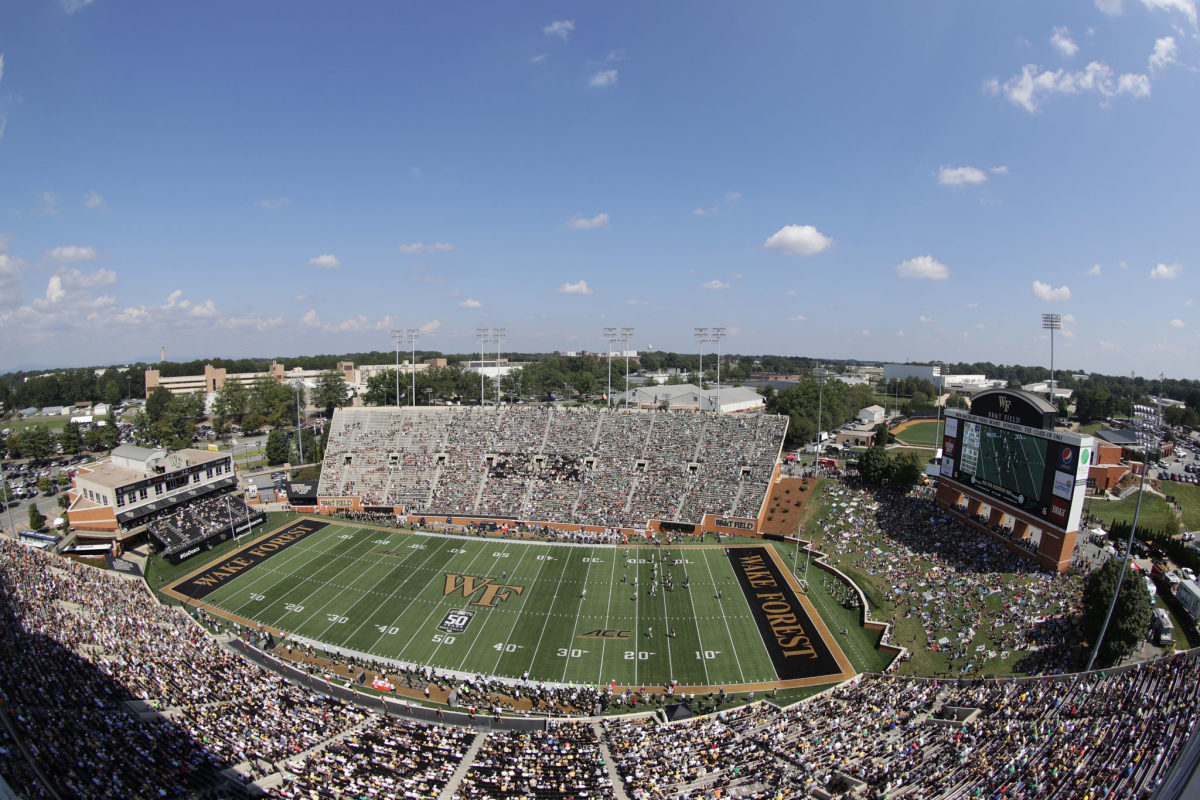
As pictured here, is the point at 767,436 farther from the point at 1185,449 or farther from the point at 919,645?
the point at 1185,449

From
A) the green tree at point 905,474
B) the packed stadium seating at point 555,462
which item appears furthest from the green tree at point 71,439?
the green tree at point 905,474

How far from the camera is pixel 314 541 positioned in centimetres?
4369

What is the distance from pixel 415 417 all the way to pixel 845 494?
139 feet

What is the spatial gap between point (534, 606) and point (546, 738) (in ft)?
38.2

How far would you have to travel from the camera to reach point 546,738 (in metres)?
22.3

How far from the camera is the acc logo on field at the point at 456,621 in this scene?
31359 millimetres

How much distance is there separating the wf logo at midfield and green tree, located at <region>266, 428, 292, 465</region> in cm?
3913

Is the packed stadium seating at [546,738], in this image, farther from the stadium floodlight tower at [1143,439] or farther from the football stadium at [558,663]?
the stadium floodlight tower at [1143,439]

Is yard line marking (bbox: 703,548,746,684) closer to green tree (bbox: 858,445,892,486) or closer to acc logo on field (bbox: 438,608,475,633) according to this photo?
acc logo on field (bbox: 438,608,475,633)

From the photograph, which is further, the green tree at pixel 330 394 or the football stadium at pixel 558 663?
the green tree at pixel 330 394

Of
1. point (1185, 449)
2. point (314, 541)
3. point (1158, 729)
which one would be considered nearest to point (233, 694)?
point (314, 541)

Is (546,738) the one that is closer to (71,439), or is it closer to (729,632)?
(729,632)

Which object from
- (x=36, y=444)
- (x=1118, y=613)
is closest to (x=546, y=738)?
(x=1118, y=613)

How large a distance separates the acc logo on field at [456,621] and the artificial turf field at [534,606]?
0.37 feet
